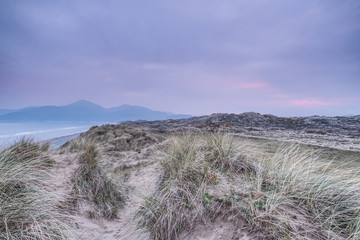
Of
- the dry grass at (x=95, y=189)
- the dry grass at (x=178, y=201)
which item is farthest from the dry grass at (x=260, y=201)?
the dry grass at (x=95, y=189)

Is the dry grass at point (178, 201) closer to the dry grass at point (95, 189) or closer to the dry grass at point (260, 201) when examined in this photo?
the dry grass at point (260, 201)

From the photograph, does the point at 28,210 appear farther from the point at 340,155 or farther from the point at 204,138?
the point at 340,155

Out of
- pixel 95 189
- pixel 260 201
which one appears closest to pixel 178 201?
pixel 260 201

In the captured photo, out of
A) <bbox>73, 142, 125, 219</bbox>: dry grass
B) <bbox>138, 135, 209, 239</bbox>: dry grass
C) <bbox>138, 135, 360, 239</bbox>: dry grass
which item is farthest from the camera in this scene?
<bbox>73, 142, 125, 219</bbox>: dry grass

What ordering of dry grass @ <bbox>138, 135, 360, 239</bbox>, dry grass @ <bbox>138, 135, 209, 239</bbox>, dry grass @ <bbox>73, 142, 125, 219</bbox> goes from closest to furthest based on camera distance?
dry grass @ <bbox>138, 135, 360, 239</bbox> → dry grass @ <bbox>138, 135, 209, 239</bbox> → dry grass @ <bbox>73, 142, 125, 219</bbox>

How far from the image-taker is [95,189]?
486 centimetres

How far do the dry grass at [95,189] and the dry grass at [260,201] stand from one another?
1.70 meters

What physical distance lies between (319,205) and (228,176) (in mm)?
1370

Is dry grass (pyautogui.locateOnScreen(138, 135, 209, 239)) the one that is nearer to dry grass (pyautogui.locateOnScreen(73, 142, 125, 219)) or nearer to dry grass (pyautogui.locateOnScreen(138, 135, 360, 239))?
dry grass (pyautogui.locateOnScreen(138, 135, 360, 239))

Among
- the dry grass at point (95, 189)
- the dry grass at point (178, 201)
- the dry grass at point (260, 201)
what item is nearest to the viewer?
the dry grass at point (260, 201)

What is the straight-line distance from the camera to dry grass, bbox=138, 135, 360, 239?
7.31 feet

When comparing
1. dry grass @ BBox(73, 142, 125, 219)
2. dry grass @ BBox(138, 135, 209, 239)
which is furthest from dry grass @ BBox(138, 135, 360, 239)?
dry grass @ BBox(73, 142, 125, 219)

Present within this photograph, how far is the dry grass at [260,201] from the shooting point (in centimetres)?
223

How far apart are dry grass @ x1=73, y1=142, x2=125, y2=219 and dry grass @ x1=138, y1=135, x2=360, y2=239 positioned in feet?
5.58
